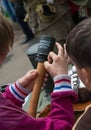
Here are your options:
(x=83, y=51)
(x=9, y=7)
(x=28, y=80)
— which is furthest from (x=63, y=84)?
(x=9, y=7)

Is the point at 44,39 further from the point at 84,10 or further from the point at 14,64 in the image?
the point at 14,64

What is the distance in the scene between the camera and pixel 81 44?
1.06 metres

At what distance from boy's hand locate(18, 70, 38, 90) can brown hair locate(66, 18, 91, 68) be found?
357 millimetres

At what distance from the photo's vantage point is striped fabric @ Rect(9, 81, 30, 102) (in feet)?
5.07

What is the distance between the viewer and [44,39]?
141 centimetres

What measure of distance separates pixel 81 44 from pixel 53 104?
15.0 inches

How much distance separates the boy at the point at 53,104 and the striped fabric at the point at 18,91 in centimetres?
11

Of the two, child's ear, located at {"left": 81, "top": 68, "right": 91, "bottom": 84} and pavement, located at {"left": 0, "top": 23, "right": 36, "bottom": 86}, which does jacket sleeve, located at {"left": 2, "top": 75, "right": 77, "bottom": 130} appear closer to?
child's ear, located at {"left": 81, "top": 68, "right": 91, "bottom": 84}

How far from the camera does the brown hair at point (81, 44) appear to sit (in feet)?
3.46

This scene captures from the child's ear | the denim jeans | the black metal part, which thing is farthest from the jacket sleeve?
the denim jeans

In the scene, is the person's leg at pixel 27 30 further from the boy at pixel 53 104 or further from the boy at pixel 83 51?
the boy at pixel 83 51

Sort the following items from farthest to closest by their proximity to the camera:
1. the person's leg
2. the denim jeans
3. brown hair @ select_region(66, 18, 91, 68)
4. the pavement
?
1. the denim jeans
2. the person's leg
3. the pavement
4. brown hair @ select_region(66, 18, 91, 68)

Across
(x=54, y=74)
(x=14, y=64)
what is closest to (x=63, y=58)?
(x=54, y=74)

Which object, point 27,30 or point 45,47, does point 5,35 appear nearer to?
point 45,47
